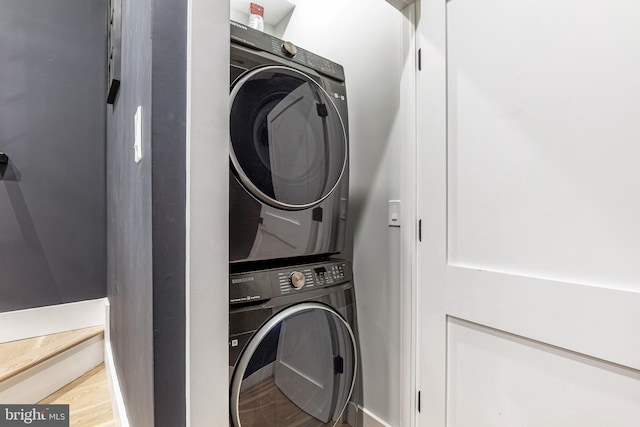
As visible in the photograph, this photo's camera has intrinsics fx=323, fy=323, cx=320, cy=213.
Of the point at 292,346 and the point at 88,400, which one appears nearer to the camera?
the point at 292,346

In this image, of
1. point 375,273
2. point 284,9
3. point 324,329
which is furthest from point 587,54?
point 284,9

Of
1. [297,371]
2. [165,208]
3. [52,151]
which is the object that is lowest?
[297,371]

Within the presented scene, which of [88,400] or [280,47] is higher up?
[280,47]

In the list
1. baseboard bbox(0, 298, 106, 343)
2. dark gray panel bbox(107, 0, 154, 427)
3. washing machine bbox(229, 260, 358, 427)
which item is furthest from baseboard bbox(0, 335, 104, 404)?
washing machine bbox(229, 260, 358, 427)

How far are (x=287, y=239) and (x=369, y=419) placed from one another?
1006 millimetres

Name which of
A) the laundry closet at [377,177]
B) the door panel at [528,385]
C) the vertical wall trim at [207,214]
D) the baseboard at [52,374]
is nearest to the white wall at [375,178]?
the laundry closet at [377,177]

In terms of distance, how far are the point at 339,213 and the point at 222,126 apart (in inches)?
27.4

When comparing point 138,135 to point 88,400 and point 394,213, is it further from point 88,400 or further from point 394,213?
point 88,400

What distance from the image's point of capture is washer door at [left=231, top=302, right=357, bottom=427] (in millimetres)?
1001

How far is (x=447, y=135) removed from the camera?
1.19 metres

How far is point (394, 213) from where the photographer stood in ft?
4.64

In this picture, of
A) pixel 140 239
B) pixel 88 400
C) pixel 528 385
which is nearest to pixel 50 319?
pixel 88 400

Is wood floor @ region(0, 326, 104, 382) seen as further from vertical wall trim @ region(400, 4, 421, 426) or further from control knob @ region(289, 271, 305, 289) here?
vertical wall trim @ region(400, 4, 421, 426)

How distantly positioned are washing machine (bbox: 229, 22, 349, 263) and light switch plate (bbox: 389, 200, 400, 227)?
0.22 metres
